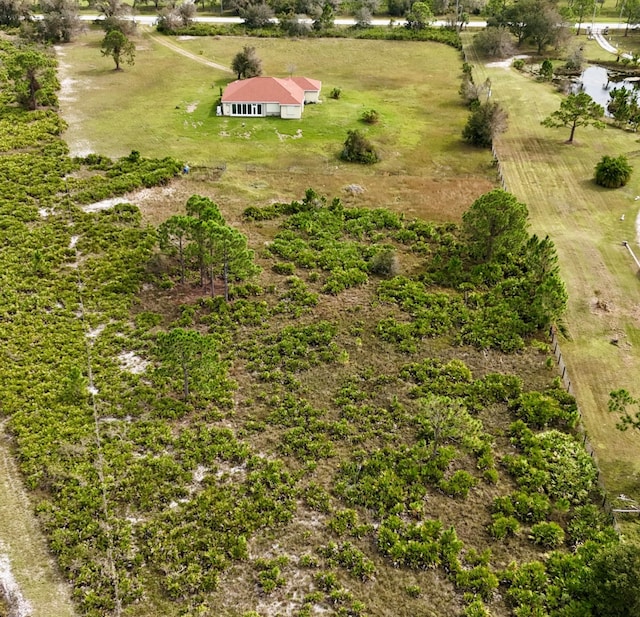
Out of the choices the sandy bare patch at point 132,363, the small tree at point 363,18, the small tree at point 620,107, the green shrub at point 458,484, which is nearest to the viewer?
the green shrub at point 458,484

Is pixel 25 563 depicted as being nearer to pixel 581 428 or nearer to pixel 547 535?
pixel 547 535

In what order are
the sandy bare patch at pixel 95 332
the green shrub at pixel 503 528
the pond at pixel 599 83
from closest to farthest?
the green shrub at pixel 503 528 < the sandy bare patch at pixel 95 332 < the pond at pixel 599 83

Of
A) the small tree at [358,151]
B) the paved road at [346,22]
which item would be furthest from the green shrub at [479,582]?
the paved road at [346,22]

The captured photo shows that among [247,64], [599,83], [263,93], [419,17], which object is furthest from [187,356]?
[419,17]

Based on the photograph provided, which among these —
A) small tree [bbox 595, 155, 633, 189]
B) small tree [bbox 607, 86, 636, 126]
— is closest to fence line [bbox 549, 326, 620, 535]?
small tree [bbox 595, 155, 633, 189]

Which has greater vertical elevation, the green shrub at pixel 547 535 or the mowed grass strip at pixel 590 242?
the mowed grass strip at pixel 590 242

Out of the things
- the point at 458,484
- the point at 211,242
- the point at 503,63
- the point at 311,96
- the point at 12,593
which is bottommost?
the point at 12,593

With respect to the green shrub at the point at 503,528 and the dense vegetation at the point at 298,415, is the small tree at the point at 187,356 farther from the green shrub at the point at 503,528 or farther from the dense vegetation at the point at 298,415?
the green shrub at the point at 503,528
